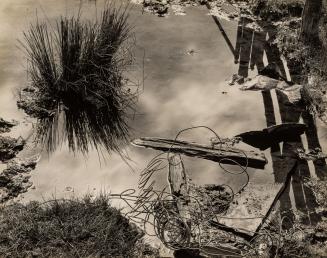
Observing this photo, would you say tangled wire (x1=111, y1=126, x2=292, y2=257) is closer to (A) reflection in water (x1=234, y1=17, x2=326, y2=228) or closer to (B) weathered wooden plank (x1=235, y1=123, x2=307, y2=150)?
(A) reflection in water (x1=234, y1=17, x2=326, y2=228)

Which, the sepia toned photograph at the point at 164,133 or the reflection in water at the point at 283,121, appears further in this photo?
the reflection in water at the point at 283,121

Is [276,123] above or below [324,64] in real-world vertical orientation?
below

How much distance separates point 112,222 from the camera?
169 inches

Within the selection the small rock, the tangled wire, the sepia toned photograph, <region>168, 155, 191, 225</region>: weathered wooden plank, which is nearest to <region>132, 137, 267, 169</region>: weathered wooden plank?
the sepia toned photograph

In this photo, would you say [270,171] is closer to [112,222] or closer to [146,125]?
[146,125]

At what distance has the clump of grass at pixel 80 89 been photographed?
541 cm

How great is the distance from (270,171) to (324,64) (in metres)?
1.95

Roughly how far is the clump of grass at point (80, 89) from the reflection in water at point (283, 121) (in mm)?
1573

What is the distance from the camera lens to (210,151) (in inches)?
205

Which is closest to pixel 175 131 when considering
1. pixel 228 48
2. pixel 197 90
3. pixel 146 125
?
pixel 146 125

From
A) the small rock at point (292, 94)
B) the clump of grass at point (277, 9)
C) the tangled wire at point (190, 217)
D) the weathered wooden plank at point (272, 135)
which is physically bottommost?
the tangled wire at point (190, 217)

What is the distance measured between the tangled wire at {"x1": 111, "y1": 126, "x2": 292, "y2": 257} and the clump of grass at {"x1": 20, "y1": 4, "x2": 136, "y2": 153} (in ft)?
2.77

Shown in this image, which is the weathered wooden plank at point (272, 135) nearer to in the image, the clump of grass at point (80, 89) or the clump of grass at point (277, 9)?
Answer: the clump of grass at point (80, 89)

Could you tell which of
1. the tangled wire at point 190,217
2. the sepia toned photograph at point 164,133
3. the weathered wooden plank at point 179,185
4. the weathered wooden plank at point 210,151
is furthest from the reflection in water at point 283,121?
the weathered wooden plank at point 179,185
